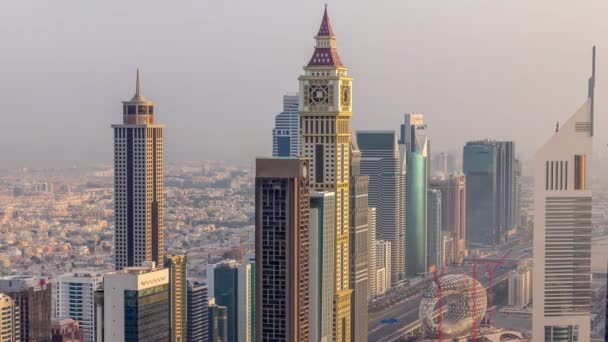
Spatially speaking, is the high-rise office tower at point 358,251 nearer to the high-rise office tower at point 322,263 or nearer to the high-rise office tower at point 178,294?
the high-rise office tower at point 322,263

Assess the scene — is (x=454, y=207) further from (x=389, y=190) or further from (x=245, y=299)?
(x=245, y=299)

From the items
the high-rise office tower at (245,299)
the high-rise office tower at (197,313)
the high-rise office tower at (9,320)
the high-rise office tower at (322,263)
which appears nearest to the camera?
the high-rise office tower at (322,263)

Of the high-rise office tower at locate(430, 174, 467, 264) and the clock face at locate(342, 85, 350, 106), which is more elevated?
the clock face at locate(342, 85, 350, 106)

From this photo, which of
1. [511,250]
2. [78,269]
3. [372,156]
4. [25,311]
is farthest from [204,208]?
[372,156]

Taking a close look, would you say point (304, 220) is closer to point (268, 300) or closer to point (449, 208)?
point (268, 300)

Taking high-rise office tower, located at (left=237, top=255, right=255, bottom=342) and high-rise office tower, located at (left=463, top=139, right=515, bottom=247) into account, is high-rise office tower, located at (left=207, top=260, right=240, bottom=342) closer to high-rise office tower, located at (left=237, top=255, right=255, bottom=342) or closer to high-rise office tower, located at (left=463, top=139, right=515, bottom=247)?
high-rise office tower, located at (left=237, top=255, right=255, bottom=342)

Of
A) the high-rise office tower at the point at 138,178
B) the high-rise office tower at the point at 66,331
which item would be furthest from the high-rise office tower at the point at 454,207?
the high-rise office tower at the point at 66,331

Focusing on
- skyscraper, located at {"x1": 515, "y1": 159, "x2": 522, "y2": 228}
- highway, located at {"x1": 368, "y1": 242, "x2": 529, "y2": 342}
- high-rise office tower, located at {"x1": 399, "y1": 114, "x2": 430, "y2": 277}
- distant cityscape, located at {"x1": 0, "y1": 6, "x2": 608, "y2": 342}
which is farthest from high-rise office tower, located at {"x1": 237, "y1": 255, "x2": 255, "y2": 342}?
high-rise office tower, located at {"x1": 399, "y1": 114, "x2": 430, "y2": 277}
